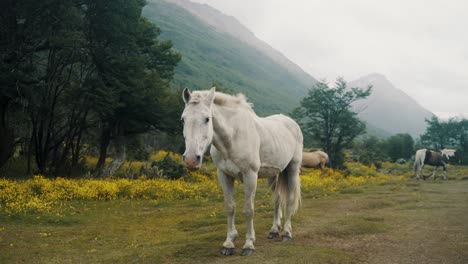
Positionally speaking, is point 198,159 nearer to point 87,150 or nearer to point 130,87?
point 130,87

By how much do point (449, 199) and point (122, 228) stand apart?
12.8 meters

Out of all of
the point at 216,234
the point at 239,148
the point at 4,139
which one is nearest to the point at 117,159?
the point at 4,139

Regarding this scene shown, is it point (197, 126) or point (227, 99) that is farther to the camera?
point (227, 99)

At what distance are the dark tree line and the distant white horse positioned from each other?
1472cm

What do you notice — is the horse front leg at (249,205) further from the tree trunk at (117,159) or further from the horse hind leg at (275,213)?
the tree trunk at (117,159)

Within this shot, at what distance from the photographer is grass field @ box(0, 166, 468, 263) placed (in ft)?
21.6

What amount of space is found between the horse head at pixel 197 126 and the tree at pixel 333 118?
131 feet

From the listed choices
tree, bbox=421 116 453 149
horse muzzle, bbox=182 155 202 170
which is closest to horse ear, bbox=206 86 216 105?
horse muzzle, bbox=182 155 202 170

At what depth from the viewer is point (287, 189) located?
29.3 feet

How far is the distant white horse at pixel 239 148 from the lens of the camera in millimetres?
5820

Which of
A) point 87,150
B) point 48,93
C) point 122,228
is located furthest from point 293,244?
point 87,150

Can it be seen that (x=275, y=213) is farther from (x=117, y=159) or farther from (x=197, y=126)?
(x=117, y=159)

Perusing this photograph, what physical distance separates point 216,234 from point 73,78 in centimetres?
1803

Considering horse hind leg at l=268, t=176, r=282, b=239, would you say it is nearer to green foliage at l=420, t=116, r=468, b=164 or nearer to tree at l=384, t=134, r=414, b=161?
tree at l=384, t=134, r=414, b=161
